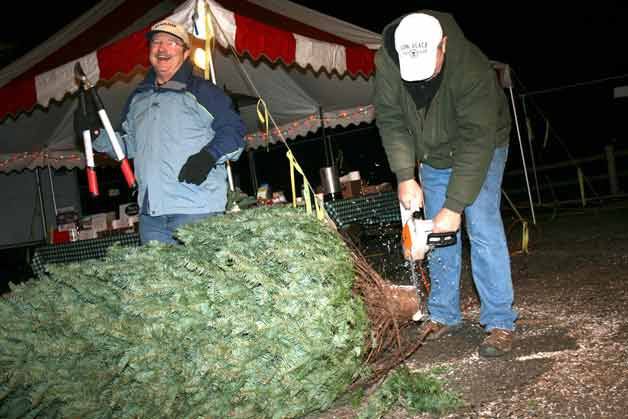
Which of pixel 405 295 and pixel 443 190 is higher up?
pixel 443 190

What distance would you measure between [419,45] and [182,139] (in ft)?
4.68

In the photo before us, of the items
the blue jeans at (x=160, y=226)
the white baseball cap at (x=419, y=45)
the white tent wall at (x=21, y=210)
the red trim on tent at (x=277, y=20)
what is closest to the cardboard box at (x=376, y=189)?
the red trim on tent at (x=277, y=20)

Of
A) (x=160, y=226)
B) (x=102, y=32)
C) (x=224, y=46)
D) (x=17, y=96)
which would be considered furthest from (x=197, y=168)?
(x=102, y=32)

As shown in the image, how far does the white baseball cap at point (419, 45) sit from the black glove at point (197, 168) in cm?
114

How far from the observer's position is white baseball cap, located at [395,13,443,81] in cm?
234

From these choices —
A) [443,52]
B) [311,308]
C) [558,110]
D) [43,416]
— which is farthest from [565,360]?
[558,110]

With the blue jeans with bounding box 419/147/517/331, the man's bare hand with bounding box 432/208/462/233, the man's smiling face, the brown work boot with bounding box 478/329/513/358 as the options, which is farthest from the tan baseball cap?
the brown work boot with bounding box 478/329/513/358

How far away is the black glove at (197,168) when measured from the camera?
283 cm

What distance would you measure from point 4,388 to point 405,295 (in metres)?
1.78

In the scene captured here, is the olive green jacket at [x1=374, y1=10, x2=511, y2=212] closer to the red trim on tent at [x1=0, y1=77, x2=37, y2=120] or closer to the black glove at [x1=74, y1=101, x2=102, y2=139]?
the black glove at [x1=74, y1=101, x2=102, y2=139]

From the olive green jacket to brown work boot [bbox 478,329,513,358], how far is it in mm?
659

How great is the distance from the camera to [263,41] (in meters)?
4.50

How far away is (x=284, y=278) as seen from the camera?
6.04ft

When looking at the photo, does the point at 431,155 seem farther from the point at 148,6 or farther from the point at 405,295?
the point at 148,6
